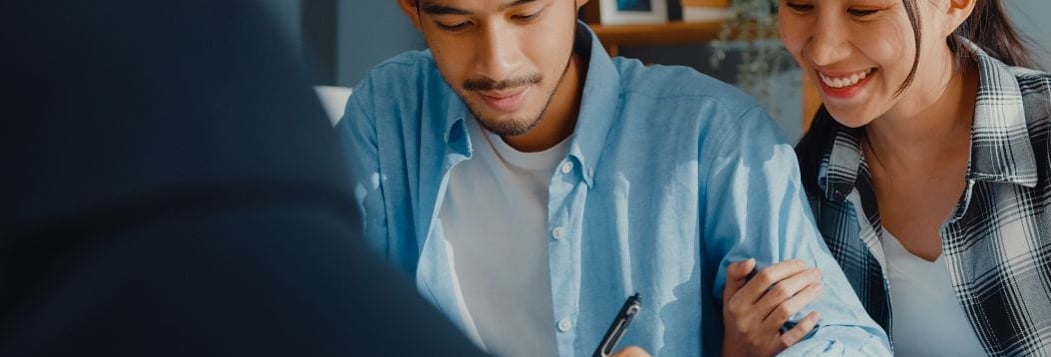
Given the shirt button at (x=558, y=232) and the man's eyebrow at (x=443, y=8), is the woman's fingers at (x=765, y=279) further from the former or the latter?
the man's eyebrow at (x=443, y=8)

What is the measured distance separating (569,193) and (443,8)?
0.28m

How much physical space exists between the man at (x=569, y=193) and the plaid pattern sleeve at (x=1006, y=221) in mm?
171

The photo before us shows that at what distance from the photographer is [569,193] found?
1474 millimetres

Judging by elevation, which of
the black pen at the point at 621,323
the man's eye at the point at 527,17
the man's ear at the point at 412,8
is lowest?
the black pen at the point at 621,323

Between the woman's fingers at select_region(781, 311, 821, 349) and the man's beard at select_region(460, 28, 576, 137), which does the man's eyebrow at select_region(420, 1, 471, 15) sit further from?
the woman's fingers at select_region(781, 311, 821, 349)

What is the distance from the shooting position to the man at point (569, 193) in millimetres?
1428

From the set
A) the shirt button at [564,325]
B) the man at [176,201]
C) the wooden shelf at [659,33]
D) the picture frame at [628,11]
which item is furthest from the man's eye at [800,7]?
the picture frame at [628,11]

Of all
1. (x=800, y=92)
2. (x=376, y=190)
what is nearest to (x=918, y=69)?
(x=376, y=190)

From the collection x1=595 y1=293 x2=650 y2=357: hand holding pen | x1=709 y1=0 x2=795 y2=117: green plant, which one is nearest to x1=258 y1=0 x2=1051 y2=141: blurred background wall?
x1=709 y1=0 x2=795 y2=117: green plant

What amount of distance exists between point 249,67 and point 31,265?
4 cm

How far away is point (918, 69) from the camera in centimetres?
144

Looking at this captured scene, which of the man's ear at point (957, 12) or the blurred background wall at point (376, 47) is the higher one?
the man's ear at point (957, 12)

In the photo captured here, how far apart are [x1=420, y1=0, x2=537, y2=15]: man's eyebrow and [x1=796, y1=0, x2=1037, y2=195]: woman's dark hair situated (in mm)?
476

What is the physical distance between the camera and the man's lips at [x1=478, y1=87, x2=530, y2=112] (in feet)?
4.76
